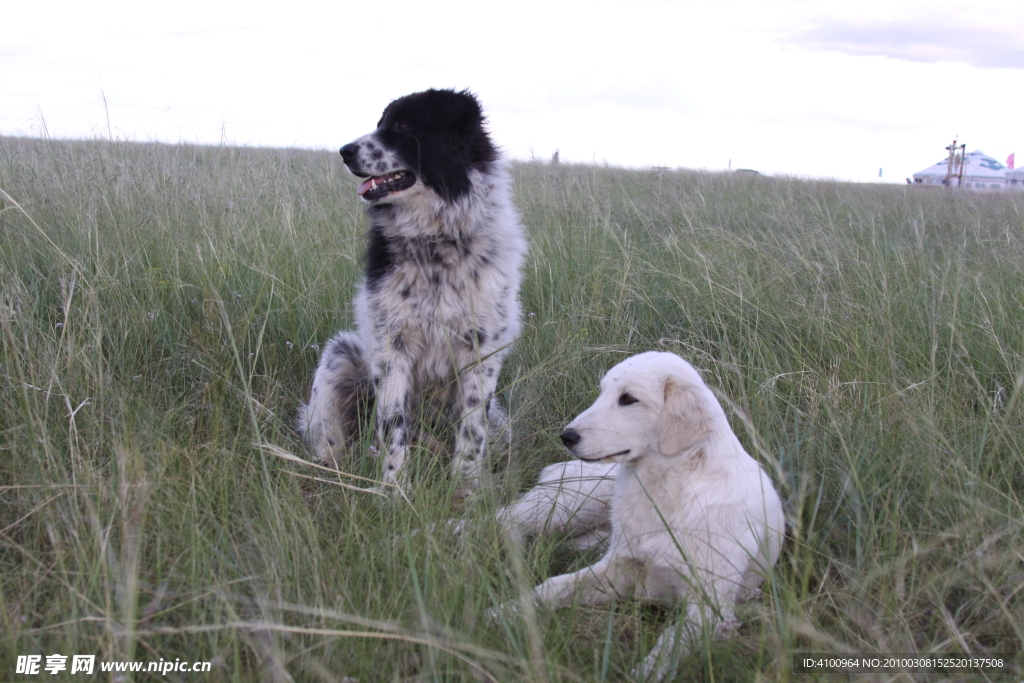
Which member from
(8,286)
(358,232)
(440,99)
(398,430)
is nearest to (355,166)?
(440,99)

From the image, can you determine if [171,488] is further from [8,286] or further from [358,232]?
[358,232]

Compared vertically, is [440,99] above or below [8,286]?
above

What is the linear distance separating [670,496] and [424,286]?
1.52 m

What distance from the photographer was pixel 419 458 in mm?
2688

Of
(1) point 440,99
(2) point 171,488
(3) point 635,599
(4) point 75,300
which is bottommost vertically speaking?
(3) point 635,599

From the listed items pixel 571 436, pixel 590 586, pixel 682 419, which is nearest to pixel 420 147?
pixel 571 436

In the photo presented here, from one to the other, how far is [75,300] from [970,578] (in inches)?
143

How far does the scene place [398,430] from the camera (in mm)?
3127

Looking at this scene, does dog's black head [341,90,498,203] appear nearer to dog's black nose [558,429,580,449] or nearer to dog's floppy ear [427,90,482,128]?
dog's floppy ear [427,90,482,128]

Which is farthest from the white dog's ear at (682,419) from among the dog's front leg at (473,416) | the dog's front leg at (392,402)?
the dog's front leg at (392,402)

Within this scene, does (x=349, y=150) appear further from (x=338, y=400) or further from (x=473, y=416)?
(x=473, y=416)

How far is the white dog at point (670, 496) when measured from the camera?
6.55ft

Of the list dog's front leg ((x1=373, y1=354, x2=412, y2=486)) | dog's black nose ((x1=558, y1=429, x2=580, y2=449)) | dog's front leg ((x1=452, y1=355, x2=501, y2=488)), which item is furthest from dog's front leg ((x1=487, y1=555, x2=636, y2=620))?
dog's front leg ((x1=373, y1=354, x2=412, y2=486))

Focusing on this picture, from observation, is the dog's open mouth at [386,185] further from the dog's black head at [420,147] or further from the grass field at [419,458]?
the grass field at [419,458]
